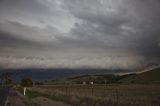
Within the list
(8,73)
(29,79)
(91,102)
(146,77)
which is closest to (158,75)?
(146,77)

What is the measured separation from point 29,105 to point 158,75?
120839mm

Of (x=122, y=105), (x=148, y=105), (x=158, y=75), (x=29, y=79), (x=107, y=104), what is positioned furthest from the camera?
(x=158, y=75)

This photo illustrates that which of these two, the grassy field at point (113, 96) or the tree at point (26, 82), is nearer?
the grassy field at point (113, 96)

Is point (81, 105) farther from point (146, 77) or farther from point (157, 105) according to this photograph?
point (146, 77)

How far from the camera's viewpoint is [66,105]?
25.8 meters

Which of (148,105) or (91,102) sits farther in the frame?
(91,102)

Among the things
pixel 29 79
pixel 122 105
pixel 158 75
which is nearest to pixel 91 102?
pixel 122 105

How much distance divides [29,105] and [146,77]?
12108cm

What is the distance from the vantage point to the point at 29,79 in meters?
116

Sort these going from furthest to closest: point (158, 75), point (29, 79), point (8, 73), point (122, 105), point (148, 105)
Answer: point (8, 73)
point (158, 75)
point (29, 79)
point (122, 105)
point (148, 105)

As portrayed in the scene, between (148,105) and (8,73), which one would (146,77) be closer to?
(8,73)

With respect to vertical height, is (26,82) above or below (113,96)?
above

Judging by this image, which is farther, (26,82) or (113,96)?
(26,82)

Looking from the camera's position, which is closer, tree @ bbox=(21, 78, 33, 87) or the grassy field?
the grassy field
